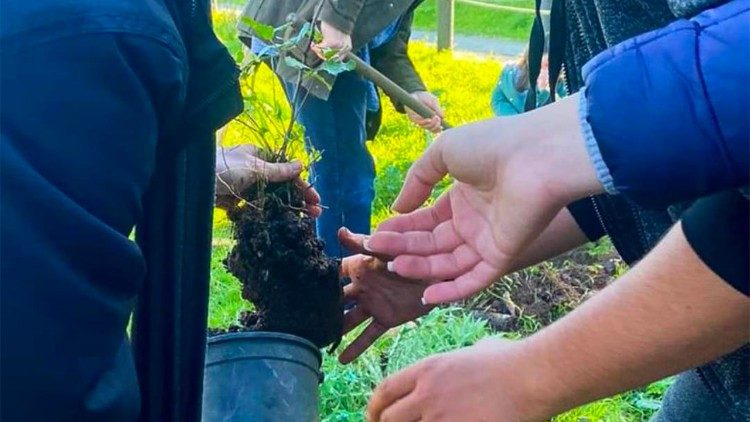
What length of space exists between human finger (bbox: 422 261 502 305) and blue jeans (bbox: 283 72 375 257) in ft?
7.20

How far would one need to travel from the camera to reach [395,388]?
124 centimetres

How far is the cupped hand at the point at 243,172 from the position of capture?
1766 millimetres

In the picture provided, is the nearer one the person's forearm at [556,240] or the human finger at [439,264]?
the human finger at [439,264]

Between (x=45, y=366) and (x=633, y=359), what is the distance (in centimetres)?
61

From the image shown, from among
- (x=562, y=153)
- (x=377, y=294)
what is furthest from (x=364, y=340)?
(x=562, y=153)

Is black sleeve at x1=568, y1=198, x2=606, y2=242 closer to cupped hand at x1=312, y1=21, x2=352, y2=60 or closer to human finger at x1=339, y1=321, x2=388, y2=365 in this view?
human finger at x1=339, y1=321, x2=388, y2=365

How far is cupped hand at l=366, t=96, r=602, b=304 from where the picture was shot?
1.06m

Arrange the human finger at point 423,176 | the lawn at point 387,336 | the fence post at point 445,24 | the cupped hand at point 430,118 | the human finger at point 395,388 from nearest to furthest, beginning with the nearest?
the human finger at point 395,388 < the human finger at point 423,176 < the lawn at point 387,336 < the cupped hand at point 430,118 < the fence post at point 445,24

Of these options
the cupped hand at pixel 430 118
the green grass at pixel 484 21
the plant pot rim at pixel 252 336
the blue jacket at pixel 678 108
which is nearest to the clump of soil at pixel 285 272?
A: the plant pot rim at pixel 252 336

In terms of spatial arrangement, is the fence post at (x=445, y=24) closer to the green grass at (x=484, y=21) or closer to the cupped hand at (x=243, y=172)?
the green grass at (x=484, y=21)

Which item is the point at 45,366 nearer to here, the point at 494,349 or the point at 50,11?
the point at 50,11

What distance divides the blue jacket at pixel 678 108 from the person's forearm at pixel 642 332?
91 millimetres

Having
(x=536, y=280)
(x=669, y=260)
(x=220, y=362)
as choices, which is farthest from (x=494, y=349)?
(x=536, y=280)

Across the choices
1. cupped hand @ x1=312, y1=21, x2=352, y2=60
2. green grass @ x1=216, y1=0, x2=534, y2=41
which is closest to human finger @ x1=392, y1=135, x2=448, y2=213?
cupped hand @ x1=312, y1=21, x2=352, y2=60
